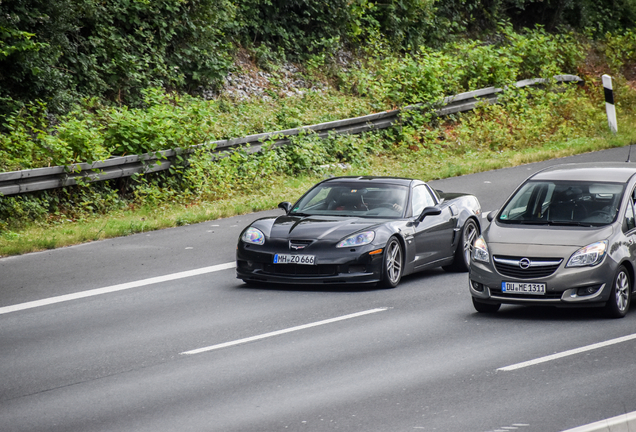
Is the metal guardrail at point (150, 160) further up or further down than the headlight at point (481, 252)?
further up

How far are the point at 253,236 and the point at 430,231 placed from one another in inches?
96.8

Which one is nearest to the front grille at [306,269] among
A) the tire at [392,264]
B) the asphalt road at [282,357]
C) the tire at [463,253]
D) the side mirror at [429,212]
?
the asphalt road at [282,357]

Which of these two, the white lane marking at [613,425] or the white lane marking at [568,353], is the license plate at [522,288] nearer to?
the white lane marking at [568,353]

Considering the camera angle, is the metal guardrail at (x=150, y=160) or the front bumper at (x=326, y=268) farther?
the metal guardrail at (x=150, y=160)

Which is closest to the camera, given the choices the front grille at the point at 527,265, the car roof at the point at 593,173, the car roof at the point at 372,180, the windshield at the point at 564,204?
the front grille at the point at 527,265

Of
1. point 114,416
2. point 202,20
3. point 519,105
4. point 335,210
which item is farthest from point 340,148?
point 114,416

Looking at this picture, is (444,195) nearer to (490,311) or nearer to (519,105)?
(490,311)

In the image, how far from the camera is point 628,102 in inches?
1128

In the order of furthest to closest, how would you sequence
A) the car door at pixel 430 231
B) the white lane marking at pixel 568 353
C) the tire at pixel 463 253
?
the tire at pixel 463 253, the car door at pixel 430 231, the white lane marking at pixel 568 353

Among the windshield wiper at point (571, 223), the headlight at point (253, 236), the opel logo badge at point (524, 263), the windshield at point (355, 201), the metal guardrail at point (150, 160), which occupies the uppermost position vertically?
the metal guardrail at point (150, 160)

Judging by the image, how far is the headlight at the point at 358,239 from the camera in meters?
11.3

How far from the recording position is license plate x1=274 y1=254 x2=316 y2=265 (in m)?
11.2

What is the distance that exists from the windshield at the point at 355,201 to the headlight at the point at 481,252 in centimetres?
210

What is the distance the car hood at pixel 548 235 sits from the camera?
31.9 feet
